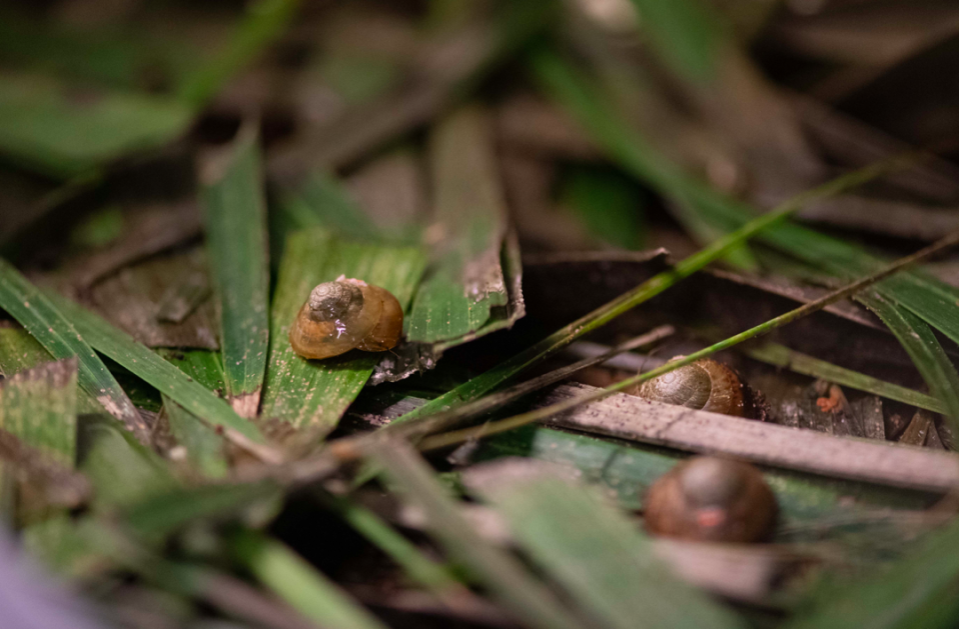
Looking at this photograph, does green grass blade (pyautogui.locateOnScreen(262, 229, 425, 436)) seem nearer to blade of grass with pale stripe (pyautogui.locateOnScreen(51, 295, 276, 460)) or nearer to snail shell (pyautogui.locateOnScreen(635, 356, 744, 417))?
blade of grass with pale stripe (pyautogui.locateOnScreen(51, 295, 276, 460))

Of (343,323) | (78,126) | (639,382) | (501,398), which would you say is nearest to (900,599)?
(639,382)

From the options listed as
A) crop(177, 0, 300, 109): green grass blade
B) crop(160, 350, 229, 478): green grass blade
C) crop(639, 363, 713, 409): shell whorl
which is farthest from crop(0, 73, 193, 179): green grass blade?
crop(639, 363, 713, 409): shell whorl

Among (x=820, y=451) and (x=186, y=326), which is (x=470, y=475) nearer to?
(x=820, y=451)

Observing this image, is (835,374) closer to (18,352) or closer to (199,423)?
(199,423)

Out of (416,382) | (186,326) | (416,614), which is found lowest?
(416,614)

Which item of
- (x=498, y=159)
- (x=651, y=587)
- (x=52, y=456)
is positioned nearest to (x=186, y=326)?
(x=52, y=456)

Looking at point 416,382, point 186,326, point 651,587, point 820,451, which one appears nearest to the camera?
point 651,587
